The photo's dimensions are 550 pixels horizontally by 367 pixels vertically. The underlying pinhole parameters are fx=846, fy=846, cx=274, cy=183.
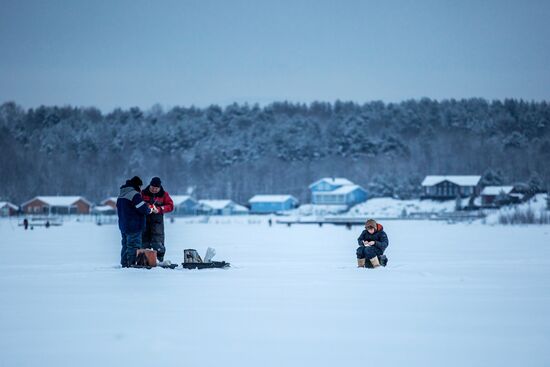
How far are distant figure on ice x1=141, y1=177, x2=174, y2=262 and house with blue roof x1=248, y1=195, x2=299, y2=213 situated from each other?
94.5 m

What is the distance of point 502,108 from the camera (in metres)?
152

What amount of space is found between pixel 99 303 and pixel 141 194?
520cm

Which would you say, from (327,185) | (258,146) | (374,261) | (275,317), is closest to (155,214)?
(374,261)

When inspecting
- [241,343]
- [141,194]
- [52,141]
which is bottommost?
[241,343]

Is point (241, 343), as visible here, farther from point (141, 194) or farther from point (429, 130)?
point (429, 130)

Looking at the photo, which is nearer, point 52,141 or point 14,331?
point 14,331

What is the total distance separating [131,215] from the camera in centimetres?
1379

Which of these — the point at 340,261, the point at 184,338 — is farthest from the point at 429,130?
the point at 184,338

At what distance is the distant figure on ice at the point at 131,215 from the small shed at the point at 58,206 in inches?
4023

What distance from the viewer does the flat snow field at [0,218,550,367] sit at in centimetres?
623

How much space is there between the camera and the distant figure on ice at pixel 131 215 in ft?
44.6

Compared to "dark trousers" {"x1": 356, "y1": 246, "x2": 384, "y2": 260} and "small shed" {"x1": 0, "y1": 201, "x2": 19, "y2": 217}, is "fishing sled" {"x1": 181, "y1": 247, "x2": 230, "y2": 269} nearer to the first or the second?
"dark trousers" {"x1": 356, "y1": 246, "x2": 384, "y2": 260}

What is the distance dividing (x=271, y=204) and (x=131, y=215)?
319 feet

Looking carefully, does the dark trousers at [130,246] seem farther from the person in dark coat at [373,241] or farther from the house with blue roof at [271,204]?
the house with blue roof at [271,204]
